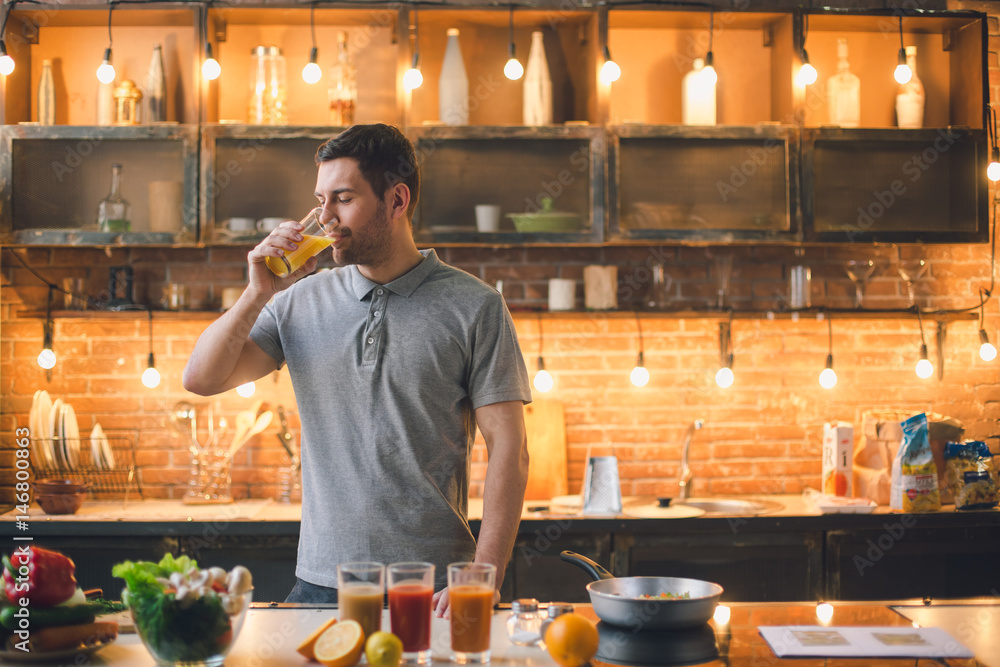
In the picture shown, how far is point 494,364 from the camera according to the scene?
185cm

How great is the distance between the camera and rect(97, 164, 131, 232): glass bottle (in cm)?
300

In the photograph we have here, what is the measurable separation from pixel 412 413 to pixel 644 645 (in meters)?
0.69

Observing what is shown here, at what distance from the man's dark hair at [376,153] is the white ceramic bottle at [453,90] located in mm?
1233

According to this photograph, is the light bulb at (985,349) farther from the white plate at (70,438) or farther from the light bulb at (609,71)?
the white plate at (70,438)

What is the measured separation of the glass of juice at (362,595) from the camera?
1238 mm

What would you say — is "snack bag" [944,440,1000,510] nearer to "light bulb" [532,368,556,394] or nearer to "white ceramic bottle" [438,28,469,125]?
"light bulb" [532,368,556,394]

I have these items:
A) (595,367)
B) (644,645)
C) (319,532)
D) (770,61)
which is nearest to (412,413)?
(319,532)

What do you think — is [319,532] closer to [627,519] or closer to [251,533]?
[251,533]

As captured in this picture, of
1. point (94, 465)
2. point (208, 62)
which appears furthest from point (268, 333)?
point (94, 465)

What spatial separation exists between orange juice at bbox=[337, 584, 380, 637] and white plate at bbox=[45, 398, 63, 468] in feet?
7.32

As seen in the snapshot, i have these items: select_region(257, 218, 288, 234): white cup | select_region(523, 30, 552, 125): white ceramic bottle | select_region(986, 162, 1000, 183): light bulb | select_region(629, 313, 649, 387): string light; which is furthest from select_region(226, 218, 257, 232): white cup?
select_region(986, 162, 1000, 183): light bulb

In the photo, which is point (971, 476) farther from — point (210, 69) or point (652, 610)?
point (210, 69)

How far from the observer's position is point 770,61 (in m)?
3.39

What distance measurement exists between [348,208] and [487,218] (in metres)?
1.22
